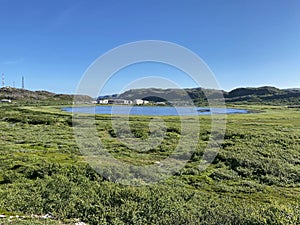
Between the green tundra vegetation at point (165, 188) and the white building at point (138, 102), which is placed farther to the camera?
the white building at point (138, 102)

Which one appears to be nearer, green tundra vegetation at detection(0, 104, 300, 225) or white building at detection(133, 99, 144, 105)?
green tundra vegetation at detection(0, 104, 300, 225)

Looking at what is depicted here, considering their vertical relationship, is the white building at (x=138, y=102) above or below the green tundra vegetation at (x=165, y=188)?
above

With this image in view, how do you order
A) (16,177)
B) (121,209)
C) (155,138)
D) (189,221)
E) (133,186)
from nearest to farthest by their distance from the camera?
(189,221) → (121,209) → (133,186) → (16,177) → (155,138)

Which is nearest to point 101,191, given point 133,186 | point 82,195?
point 82,195

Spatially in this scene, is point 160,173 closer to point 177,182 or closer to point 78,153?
point 177,182

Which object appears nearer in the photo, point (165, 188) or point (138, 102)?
point (165, 188)

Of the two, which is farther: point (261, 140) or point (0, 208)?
point (261, 140)

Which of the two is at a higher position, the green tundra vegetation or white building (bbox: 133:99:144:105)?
white building (bbox: 133:99:144:105)

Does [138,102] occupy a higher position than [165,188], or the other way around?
[138,102]
